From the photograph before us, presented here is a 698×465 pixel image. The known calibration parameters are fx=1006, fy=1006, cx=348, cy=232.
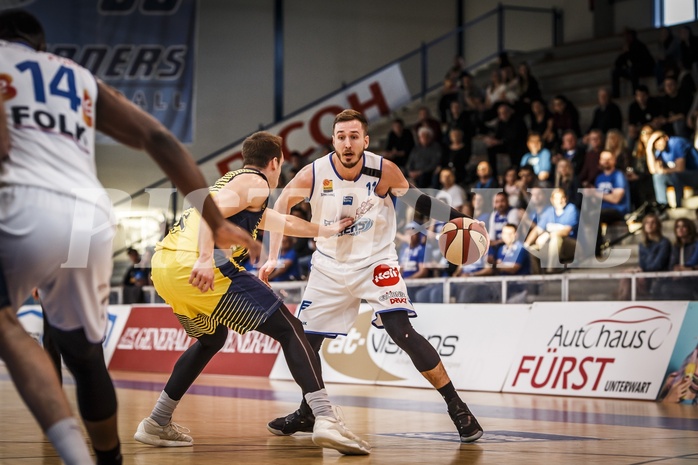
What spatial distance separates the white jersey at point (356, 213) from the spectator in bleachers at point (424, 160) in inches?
402

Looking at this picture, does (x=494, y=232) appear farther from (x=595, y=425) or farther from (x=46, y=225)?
(x=46, y=225)

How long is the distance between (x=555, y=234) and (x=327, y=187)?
19.8ft

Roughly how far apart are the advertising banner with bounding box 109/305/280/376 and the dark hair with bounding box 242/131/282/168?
7789 mm

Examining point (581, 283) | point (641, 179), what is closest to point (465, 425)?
point (581, 283)

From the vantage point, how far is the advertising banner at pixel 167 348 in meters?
14.4

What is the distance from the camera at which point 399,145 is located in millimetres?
19391

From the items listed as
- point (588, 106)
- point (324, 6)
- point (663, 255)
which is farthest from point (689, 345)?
point (324, 6)

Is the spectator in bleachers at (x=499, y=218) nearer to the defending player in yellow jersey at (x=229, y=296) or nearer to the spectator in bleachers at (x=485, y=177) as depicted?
the spectator in bleachers at (x=485, y=177)

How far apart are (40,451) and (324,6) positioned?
829 inches

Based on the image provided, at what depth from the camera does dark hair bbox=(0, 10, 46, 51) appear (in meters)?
3.91

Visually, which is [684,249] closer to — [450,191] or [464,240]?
[450,191]

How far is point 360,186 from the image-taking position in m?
7.37

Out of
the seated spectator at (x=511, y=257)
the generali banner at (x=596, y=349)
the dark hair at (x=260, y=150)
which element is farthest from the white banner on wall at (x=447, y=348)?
the dark hair at (x=260, y=150)

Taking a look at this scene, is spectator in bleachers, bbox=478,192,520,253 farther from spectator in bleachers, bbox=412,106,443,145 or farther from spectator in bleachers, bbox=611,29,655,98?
spectator in bleachers, bbox=611,29,655,98
